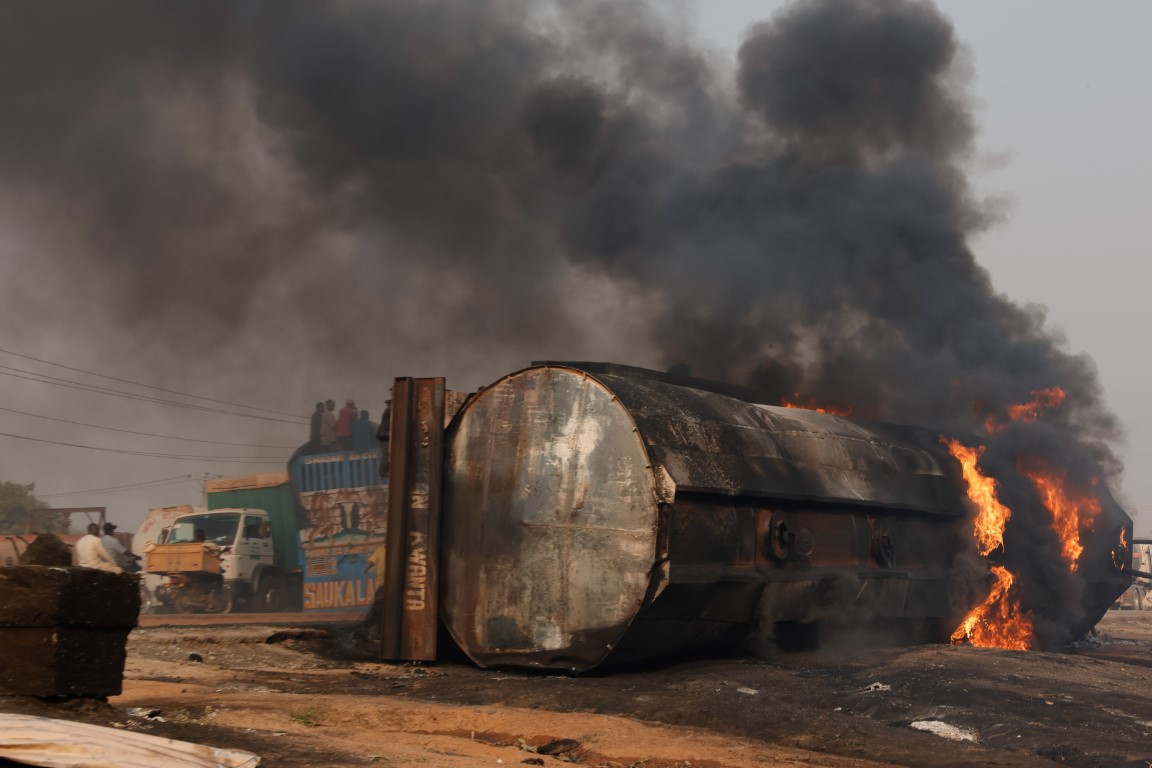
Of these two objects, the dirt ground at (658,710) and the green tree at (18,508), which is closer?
the dirt ground at (658,710)

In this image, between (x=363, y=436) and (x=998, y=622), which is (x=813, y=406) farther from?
(x=363, y=436)

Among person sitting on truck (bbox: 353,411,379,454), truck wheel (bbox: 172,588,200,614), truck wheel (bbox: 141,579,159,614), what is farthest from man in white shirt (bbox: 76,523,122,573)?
person sitting on truck (bbox: 353,411,379,454)

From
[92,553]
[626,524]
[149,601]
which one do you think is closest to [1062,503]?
[626,524]

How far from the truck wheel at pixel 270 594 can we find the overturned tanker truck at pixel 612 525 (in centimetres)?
1349

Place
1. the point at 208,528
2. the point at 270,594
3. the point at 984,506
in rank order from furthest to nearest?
the point at 270,594
the point at 208,528
the point at 984,506

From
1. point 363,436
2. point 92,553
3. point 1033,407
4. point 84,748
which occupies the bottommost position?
point 84,748

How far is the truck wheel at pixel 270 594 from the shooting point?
24758mm

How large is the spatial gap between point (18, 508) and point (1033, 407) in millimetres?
47931

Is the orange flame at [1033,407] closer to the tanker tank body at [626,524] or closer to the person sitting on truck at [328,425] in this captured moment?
the tanker tank body at [626,524]

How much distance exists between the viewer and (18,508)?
53.0 metres

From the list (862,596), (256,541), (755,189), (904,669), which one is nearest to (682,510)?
(904,669)

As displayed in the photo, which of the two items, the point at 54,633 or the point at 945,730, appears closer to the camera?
the point at 54,633

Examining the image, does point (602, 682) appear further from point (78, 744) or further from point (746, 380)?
point (746, 380)

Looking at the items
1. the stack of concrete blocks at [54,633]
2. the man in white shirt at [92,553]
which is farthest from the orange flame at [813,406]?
the stack of concrete blocks at [54,633]
